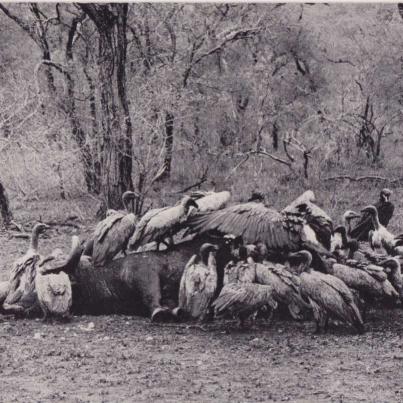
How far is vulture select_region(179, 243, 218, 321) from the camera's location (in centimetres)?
584

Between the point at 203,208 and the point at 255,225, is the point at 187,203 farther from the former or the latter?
the point at 255,225

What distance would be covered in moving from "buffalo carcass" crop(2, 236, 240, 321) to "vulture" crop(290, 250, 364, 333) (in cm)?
85

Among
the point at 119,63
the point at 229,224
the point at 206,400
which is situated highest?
the point at 119,63

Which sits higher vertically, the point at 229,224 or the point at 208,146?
the point at 208,146

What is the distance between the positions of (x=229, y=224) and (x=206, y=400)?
2101 millimetres

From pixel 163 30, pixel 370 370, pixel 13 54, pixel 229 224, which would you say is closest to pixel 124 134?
pixel 229 224

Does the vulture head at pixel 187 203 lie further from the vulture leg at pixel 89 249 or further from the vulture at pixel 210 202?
the vulture leg at pixel 89 249

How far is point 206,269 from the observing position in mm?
5984

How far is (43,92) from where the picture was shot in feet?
42.6

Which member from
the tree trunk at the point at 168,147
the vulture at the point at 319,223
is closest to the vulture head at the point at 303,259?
the vulture at the point at 319,223

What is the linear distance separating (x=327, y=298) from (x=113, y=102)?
3.98 meters

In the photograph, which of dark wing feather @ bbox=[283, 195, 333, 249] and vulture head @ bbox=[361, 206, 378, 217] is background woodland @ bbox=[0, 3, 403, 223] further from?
dark wing feather @ bbox=[283, 195, 333, 249]

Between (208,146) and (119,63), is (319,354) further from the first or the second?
(208,146)

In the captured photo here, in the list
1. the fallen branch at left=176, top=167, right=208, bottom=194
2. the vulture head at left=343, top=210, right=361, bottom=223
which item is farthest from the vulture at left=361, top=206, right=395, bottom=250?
the fallen branch at left=176, top=167, right=208, bottom=194
